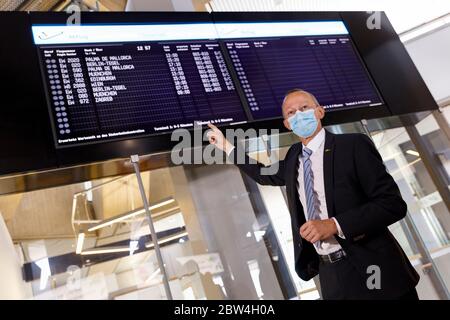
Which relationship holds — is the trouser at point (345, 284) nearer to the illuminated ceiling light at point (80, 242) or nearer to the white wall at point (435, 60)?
the illuminated ceiling light at point (80, 242)

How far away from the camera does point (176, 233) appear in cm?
256

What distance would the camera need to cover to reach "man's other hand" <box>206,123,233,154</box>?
102 inches

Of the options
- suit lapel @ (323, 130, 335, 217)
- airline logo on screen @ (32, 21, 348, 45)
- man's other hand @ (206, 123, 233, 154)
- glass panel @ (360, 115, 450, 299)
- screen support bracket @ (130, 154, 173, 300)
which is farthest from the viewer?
glass panel @ (360, 115, 450, 299)

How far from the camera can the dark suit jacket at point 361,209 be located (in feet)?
5.62

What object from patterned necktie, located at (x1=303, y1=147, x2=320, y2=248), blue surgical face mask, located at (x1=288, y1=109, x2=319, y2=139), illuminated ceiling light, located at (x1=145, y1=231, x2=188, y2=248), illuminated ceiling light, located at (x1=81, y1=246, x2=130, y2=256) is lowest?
patterned necktie, located at (x1=303, y1=147, x2=320, y2=248)

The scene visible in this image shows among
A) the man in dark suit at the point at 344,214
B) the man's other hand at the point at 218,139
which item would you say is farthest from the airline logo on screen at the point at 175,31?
the man in dark suit at the point at 344,214

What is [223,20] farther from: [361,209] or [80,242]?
[361,209]

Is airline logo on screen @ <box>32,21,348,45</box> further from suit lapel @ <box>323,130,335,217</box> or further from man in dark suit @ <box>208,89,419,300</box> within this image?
suit lapel @ <box>323,130,335,217</box>

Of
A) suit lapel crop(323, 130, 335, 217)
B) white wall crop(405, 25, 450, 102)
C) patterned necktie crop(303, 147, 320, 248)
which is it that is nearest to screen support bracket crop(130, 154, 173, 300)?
patterned necktie crop(303, 147, 320, 248)

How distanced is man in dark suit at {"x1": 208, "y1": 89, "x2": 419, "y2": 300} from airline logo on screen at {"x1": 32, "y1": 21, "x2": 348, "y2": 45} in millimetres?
1250

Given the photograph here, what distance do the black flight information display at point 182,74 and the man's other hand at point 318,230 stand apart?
1224 millimetres

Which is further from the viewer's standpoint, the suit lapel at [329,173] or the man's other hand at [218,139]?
the man's other hand at [218,139]
